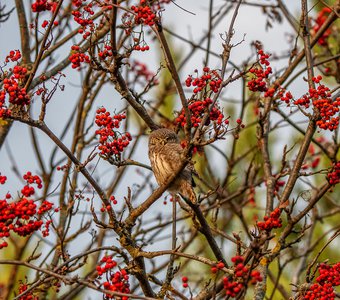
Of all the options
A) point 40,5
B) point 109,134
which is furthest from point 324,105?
point 40,5

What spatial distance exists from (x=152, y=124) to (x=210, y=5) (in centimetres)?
276

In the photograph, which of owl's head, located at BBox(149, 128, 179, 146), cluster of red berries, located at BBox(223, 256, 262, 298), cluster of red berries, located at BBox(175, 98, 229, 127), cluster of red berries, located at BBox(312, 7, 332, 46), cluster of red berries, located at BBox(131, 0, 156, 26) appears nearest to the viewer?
cluster of red berries, located at BBox(223, 256, 262, 298)

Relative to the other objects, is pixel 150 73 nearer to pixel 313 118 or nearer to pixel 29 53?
pixel 29 53

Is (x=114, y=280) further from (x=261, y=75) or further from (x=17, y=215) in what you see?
(x=261, y=75)

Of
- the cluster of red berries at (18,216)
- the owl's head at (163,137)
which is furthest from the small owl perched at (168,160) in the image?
the cluster of red berries at (18,216)

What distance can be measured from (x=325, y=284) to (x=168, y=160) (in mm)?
1922


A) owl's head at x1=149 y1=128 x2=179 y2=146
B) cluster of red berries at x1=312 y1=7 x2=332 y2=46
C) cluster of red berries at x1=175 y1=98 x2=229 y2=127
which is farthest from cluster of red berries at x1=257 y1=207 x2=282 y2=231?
cluster of red berries at x1=312 y1=7 x2=332 y2=46

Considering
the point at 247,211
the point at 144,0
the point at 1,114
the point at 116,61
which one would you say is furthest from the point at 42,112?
the point at 247,211

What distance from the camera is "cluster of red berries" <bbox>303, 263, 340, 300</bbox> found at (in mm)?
4508

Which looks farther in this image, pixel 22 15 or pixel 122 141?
pixel 22 15

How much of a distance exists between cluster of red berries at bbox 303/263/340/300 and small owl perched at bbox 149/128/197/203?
110 cm

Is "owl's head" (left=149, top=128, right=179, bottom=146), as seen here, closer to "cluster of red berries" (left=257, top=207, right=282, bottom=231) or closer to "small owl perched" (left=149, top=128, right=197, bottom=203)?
"small owl perched" (left=149, top=128, right=197, bottom=203)

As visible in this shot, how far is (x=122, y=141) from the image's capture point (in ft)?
15.5

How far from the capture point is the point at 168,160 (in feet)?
19.7
